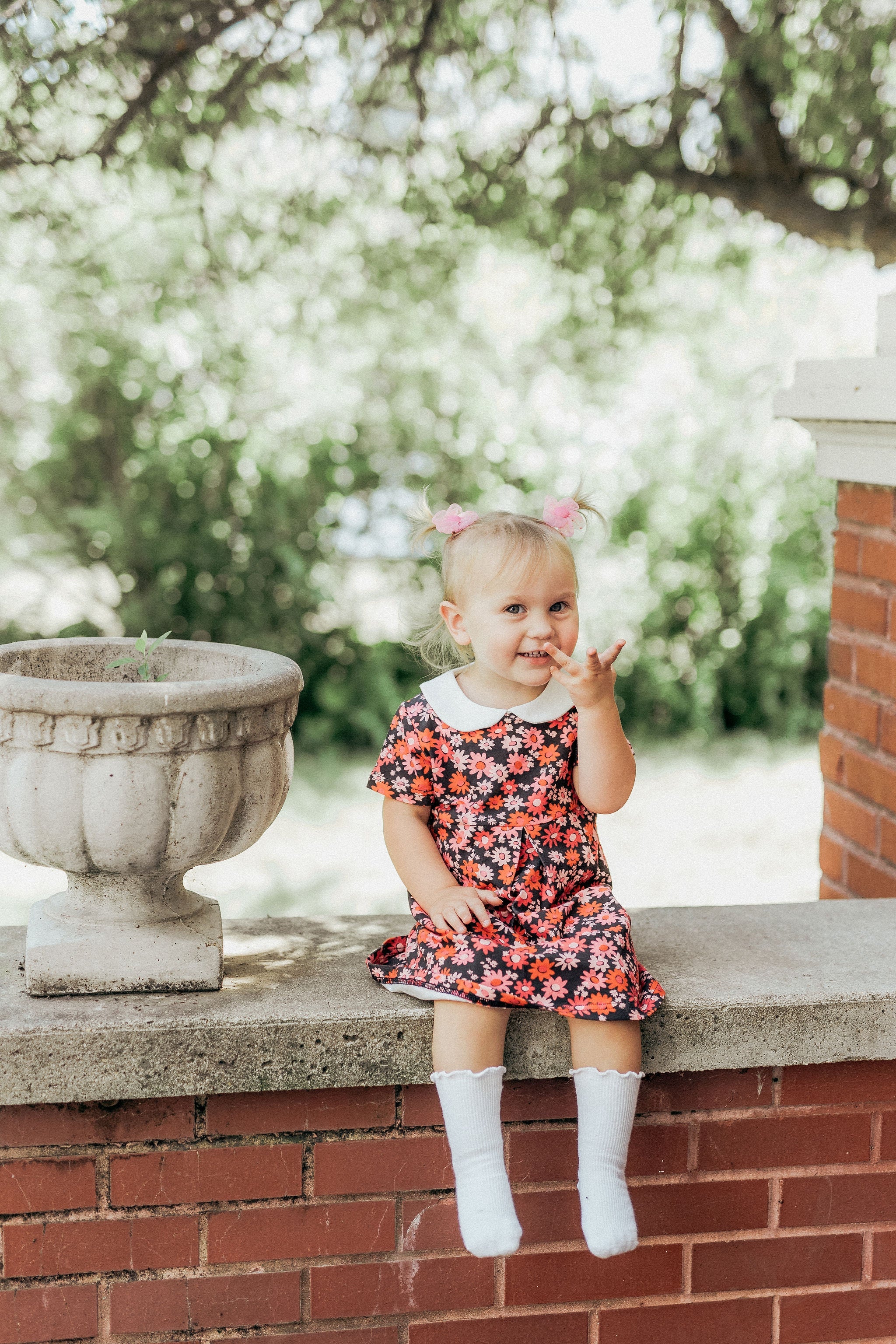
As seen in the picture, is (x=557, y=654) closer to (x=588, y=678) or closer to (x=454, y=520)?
(x=588, y=678)

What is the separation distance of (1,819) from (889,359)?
5.81 feet

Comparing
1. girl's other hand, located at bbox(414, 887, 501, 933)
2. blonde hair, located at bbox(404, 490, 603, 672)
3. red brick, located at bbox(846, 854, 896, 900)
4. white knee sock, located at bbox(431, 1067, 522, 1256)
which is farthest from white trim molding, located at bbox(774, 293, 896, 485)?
white knee sock, located at bbox(431, 1067, 522, 1256)

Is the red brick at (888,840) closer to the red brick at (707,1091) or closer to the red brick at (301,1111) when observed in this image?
the red brick at (707,1091)

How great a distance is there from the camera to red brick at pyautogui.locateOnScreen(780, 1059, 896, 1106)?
6.67 feet

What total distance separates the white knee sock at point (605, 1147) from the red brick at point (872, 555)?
1291 mm

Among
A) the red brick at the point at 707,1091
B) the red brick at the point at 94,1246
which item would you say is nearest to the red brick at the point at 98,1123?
the red brick at the point at 94,1246

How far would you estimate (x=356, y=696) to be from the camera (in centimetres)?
693

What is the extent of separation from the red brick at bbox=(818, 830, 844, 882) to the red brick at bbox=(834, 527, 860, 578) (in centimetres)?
62

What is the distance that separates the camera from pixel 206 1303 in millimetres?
1942

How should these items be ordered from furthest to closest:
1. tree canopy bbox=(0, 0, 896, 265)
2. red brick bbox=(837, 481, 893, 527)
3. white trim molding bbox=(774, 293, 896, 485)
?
1. tree canopy bbox=(0, 0, 896, 265)
2. red brick bbox=(837, 481, 893, 527)
3. white trim molding bbox=(774, 293, 896, 485)

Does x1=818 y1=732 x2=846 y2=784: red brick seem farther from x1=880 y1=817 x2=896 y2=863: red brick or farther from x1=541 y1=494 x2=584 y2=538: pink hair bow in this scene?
x1=541 y1=494 x2=584 y2=538: pink hair bow

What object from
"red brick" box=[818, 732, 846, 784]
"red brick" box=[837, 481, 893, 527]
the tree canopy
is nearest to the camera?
"red brick" box=[837, 481, 893, 527]

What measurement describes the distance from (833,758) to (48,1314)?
76.9 inches

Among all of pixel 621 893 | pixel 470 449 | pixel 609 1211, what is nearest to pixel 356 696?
pixel 470 449
